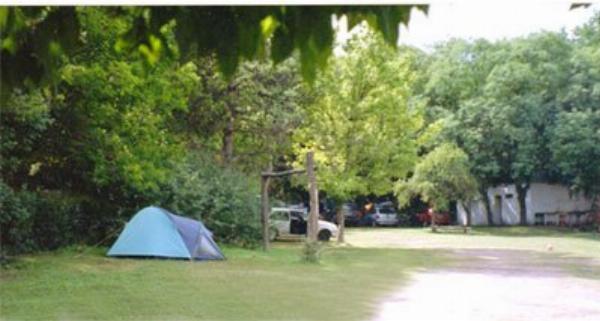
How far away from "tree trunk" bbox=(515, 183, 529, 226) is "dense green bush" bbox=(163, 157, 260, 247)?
17.2ft

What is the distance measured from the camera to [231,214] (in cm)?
1021

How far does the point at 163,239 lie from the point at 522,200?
792cm

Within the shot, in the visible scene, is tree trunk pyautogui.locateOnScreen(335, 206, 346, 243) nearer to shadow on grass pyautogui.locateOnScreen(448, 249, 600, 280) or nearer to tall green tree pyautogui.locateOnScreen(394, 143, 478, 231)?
tall green tree pyautogui.locateOnScreen(394, 143, 478, 231)

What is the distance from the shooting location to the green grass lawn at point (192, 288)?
471 cm

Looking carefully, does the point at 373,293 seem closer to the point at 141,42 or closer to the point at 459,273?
the point at 459,273

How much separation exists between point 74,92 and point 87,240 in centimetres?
185

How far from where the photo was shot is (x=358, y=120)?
12.6 m

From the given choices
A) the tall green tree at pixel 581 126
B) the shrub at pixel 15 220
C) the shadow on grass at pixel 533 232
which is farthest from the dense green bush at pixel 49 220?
the tall green tree at pixel 581 126

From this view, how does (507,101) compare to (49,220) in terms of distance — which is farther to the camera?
(507,101)

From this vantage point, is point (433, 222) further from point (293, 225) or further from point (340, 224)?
point (293, 225)

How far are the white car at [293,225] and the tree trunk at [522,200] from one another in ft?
11.4

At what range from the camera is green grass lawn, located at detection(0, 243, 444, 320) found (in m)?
4.71

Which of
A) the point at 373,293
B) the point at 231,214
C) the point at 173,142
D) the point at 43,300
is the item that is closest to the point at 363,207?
Result: the point at 231,214

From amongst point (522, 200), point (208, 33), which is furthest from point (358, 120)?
point (208, 33)
